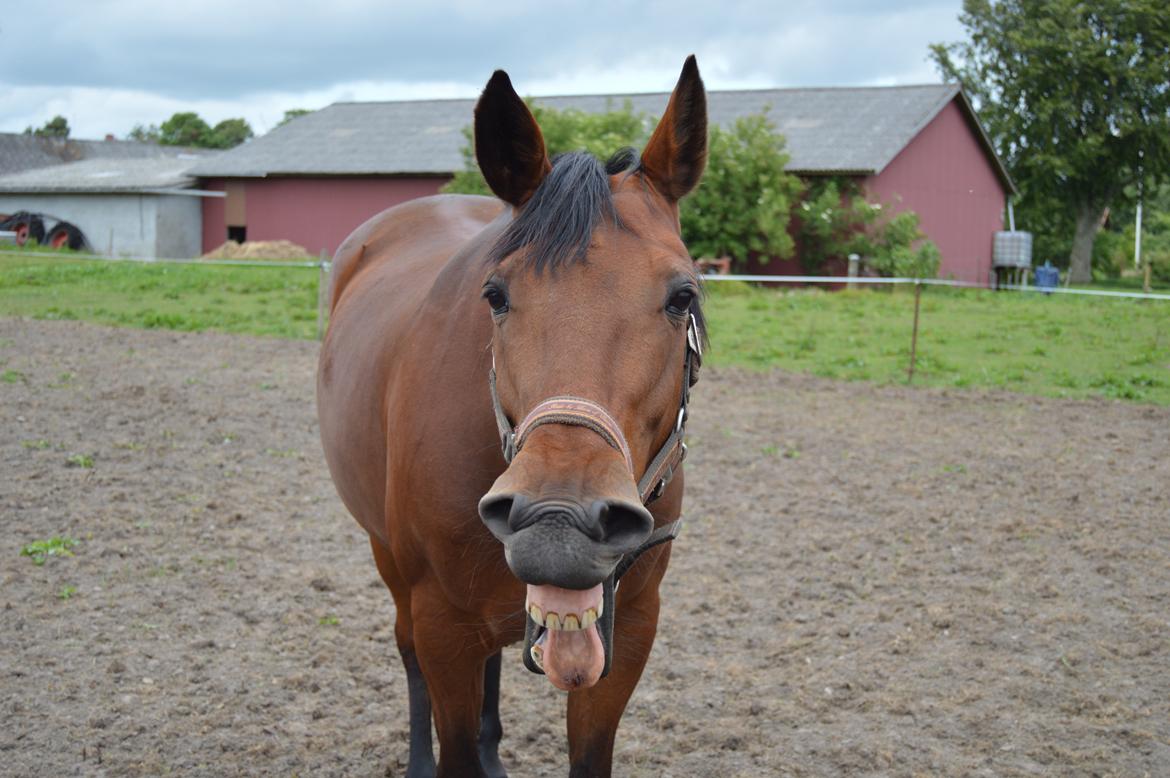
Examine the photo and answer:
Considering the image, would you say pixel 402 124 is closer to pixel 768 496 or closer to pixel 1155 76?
pixel 1155 76

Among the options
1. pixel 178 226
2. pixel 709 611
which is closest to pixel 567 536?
pixel 709 611

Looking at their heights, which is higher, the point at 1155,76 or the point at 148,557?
the point at 1155,76

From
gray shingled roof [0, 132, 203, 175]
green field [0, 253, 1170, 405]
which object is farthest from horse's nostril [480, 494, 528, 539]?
gray shingled roof [0, 132, 203, 175]

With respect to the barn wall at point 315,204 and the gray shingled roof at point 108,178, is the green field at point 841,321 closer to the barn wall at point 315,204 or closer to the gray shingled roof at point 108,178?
the barn wall at point 315,204

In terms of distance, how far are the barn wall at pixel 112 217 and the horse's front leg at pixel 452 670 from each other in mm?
28916

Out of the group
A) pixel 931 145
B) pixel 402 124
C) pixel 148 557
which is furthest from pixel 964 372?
pixel 402 124

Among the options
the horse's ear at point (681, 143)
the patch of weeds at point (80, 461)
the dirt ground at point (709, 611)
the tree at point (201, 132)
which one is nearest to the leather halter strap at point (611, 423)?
the horse's ear at point (681, 143)

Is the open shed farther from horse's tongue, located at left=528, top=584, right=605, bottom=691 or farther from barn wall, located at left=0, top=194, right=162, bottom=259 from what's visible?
horse's tongue, located at left=528, top=584, right=605, bottom=691

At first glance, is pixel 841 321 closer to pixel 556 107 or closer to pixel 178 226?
pixel 556 107

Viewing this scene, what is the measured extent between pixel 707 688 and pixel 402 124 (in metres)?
29.2

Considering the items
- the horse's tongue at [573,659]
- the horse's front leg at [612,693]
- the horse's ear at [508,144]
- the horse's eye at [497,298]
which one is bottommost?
the horse's front leg at [612,693]

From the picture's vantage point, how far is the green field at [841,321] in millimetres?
11805

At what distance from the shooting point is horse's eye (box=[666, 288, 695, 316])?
2.11 meters

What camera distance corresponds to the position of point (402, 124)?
3123cm
